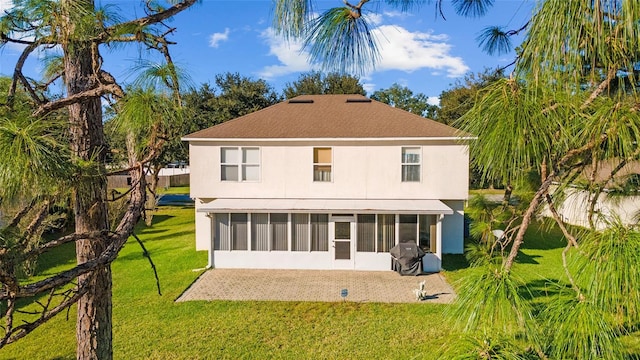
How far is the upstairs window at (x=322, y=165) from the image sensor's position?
48.2 feet

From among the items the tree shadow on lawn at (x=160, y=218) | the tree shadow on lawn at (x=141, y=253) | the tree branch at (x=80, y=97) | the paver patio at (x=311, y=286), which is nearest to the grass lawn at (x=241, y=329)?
the paver patio at (x=311, y=286)

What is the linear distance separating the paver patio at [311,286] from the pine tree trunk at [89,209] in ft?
24.7

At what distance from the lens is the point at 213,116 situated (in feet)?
111

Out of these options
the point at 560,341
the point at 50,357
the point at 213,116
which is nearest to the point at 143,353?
the point at 50,357

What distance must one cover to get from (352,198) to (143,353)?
9.19 meters

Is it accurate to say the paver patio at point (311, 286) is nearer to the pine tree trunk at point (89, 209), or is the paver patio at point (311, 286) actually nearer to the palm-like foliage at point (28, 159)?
the pine tree trunk at point (89, 209)

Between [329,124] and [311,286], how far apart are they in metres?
7.14

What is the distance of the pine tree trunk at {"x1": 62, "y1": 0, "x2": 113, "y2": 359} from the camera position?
288 centimetres

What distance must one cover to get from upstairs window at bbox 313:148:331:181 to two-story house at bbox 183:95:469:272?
0.04 meters

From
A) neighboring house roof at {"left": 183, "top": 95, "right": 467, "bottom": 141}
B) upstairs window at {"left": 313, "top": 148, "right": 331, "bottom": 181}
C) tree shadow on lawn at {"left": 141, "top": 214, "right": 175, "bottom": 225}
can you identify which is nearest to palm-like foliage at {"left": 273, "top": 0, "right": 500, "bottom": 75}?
neighboring house roof at {"left": 183, "top": 95, "right": 467, "bottom": 141}

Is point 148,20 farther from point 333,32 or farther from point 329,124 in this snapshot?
point 329,124

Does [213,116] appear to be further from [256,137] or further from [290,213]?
[290,213]

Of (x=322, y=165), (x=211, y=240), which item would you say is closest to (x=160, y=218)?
(x=211, y=240)

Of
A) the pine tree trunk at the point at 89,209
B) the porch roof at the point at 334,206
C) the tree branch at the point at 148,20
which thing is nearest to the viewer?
the tree branch at the point at 148,20
